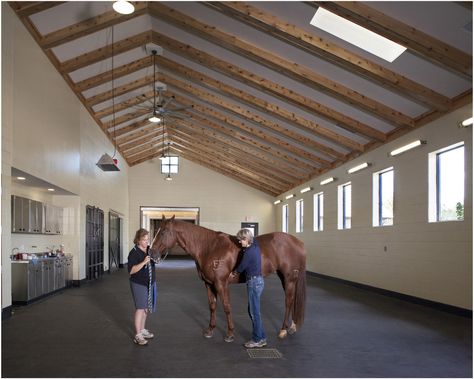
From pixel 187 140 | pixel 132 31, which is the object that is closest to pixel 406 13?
pixel 132 31

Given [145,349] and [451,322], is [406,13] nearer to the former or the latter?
[451,322]

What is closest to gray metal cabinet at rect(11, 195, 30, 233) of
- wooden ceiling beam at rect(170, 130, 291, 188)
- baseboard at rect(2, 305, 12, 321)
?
baseboard at rect(2, 305, 12, 321)

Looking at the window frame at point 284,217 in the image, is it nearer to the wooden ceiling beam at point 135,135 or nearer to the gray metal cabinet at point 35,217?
the wooden ceiling beam at point 135,135

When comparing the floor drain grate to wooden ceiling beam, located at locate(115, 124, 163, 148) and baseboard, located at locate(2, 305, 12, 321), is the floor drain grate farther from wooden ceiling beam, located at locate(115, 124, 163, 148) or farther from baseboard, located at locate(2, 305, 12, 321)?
wooden ceiling beam, located at locate(115, 124, 163, 148)

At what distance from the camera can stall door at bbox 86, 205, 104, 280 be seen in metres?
11.5

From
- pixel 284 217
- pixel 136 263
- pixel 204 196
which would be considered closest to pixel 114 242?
pixel 204 196

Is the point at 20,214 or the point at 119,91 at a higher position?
the point at 119,91

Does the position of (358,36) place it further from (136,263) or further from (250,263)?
(136,263)

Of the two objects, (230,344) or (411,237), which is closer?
(230,344)

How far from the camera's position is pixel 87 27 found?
25.3ft

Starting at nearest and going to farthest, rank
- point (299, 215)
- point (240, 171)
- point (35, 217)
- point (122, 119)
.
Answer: point (35, 217) < point (122, 119) < point (299, 215) < point (240, 171)

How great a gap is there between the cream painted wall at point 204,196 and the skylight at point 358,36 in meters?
14.6

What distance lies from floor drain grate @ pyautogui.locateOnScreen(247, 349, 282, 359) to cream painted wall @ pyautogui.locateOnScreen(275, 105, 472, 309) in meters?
3.57

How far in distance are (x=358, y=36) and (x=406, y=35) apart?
3.32 feet
